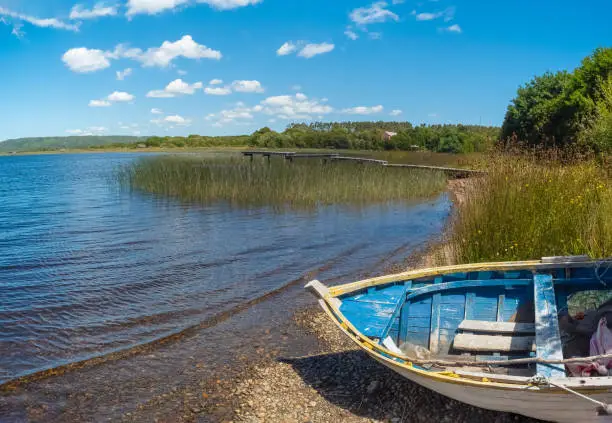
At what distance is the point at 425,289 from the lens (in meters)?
5.21

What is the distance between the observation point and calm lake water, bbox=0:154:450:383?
7.37 metres

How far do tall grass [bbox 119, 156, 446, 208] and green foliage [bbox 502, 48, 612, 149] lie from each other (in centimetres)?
592

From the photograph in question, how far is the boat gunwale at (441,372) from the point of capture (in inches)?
137

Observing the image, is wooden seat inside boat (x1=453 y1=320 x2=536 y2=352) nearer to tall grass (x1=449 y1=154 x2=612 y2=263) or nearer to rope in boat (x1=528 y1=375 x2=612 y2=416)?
rope in boat (x1=528 y1=375 x2=612 y2=416)

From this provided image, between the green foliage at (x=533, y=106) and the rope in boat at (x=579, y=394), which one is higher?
the green foliage at (x=533, y=106)

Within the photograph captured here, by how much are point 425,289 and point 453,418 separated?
51.3 inches

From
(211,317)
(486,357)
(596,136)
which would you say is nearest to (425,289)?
(486,357)

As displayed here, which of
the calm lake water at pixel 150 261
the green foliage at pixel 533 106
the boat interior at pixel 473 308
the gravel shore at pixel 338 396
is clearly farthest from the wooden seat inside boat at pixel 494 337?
the green foliage at pixel 533 106

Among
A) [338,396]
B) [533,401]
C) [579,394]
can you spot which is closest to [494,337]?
[533,401]

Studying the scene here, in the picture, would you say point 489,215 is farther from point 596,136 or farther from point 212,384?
point 596,136

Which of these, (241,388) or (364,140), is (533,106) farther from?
(364,140)

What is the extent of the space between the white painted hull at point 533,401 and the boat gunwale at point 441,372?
0.05m

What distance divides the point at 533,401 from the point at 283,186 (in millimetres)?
19733

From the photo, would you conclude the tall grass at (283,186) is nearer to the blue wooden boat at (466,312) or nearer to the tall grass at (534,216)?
the tall grass at (534,216)
